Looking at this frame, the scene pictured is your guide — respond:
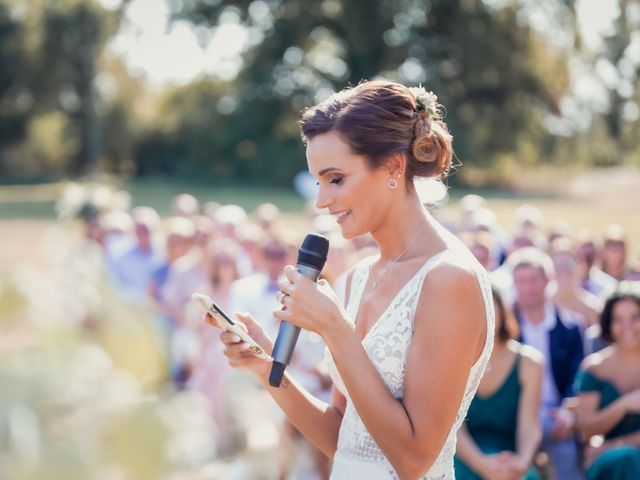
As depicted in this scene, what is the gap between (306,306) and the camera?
1929 millimetres

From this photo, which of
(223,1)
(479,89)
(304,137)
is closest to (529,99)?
(479,89)

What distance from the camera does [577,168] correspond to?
132 feet

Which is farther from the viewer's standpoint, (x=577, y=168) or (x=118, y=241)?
(x=577, y=168)

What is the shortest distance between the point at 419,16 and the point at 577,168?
1124 cm

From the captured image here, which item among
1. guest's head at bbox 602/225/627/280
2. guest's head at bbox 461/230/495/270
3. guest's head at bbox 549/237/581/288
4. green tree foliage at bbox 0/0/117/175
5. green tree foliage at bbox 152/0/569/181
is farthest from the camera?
green tree foliage at bbox 0/0/117/175

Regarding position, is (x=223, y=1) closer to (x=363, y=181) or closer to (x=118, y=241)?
(x=118, y=241)

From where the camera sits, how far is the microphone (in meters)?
2.11

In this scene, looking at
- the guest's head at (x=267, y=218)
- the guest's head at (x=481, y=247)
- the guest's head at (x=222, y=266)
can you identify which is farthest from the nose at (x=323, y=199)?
the guest's head at (x=267, y=218)

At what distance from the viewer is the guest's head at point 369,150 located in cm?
213

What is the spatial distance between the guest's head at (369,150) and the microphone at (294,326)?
118 millimetres

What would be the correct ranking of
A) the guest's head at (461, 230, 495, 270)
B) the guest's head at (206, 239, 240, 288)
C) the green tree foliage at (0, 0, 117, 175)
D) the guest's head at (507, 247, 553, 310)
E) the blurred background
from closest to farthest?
1. the blurred background
2. the guest's head at (507, 247, 553, 310)
3. the guest's head at (461, 230, 495, 270)
4. the guest's head at (206, 239, 240, 288)
5. the green tree foliage at (0, 0, 117, 175)

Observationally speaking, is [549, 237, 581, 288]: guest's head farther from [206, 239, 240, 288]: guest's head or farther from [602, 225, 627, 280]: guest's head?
[206, 239, 240, 288]: guest's head

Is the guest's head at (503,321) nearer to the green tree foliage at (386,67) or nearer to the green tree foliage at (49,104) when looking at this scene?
the green tree foliage at (386,67)

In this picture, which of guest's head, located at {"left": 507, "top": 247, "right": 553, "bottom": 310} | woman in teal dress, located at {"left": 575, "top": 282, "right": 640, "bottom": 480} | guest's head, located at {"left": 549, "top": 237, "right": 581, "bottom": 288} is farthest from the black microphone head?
guest's head, located at {"left": 549, "top": 237, "right": 581, "bottom": 288}
